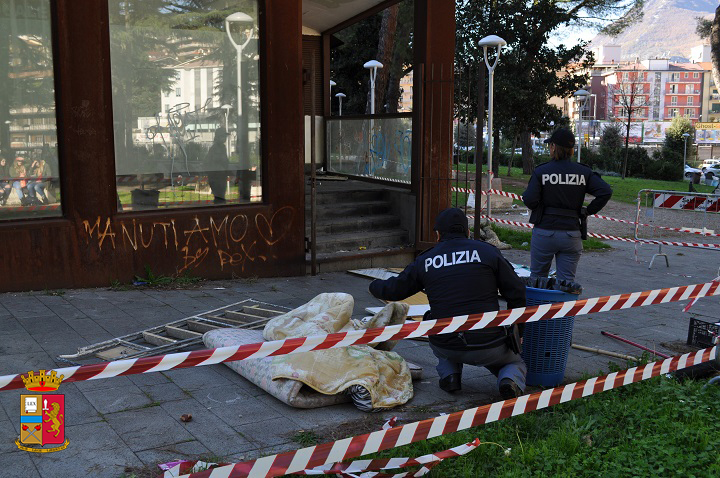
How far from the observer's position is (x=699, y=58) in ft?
632

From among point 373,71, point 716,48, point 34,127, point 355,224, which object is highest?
point 716,48

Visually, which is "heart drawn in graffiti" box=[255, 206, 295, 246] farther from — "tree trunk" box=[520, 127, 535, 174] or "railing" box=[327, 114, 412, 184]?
"tree trunk" box=[520, 127, 535, 174]

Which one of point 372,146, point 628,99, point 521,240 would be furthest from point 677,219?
point 628,99

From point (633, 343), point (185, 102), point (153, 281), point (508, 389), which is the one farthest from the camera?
point (185, 102)

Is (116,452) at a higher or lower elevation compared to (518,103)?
lower

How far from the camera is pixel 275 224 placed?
9.71 meters

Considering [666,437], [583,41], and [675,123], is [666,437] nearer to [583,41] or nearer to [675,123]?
[583,41]

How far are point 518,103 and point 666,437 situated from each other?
86.9 ft

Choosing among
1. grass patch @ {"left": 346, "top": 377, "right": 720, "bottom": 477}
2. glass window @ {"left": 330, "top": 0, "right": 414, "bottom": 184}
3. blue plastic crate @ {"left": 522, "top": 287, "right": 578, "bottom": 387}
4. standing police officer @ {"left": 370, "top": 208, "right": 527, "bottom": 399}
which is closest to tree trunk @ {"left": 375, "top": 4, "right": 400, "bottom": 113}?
glass window @ {"left": 330, "top": 0, "right": 414, "bottom": 184}

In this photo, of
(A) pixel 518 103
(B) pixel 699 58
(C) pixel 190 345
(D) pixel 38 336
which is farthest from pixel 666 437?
(B) pixel 699 58

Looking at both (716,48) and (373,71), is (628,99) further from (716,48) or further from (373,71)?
(373,71)

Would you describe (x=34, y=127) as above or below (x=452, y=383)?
above

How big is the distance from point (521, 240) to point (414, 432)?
10.2 meters

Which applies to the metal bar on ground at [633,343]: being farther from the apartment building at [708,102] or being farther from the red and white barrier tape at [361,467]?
the apartment building at [708,102]
